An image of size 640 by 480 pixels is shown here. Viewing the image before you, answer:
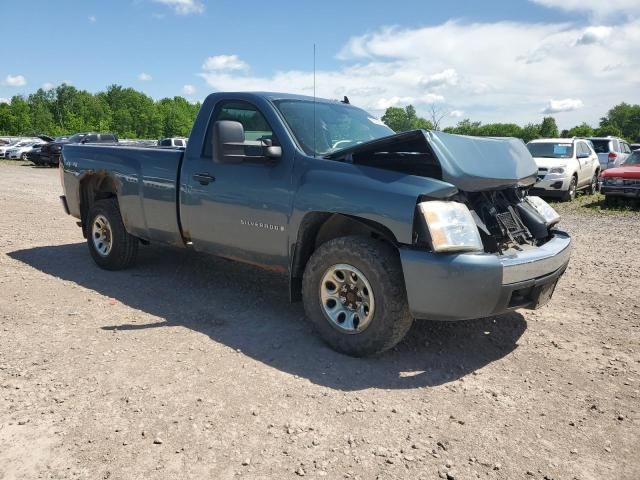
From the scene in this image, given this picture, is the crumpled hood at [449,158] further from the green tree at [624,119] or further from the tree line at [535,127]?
the green tree at [624,119]

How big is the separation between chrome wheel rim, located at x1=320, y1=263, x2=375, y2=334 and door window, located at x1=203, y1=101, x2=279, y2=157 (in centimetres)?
127

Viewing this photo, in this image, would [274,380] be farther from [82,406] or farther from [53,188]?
[53,188]

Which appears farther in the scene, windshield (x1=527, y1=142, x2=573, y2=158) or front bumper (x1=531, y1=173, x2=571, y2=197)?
windshield (x1=527, y1=142, x2=573, y2=158)

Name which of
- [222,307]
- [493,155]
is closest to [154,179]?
[222,307]

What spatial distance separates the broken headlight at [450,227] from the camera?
329 cm

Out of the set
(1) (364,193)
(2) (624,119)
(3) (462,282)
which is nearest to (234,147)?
(1) (364,193)

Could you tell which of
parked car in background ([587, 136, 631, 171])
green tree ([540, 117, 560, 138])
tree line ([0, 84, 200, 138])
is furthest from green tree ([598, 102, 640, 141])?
tree line ([0, 84, 200, 138])

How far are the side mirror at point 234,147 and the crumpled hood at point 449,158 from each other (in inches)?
19.7

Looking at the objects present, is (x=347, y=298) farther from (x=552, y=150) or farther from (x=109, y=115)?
(x=109, y=115)

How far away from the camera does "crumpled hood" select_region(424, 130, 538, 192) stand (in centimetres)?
352

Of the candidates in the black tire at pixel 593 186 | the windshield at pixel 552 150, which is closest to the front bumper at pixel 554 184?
the windshield at pixel 552 150

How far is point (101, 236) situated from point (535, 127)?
6092 cm

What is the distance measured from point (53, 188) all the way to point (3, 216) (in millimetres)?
6312

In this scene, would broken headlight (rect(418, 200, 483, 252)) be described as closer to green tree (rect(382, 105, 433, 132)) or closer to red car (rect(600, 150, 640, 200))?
green tree (rect(382, 105, 433, 132))
